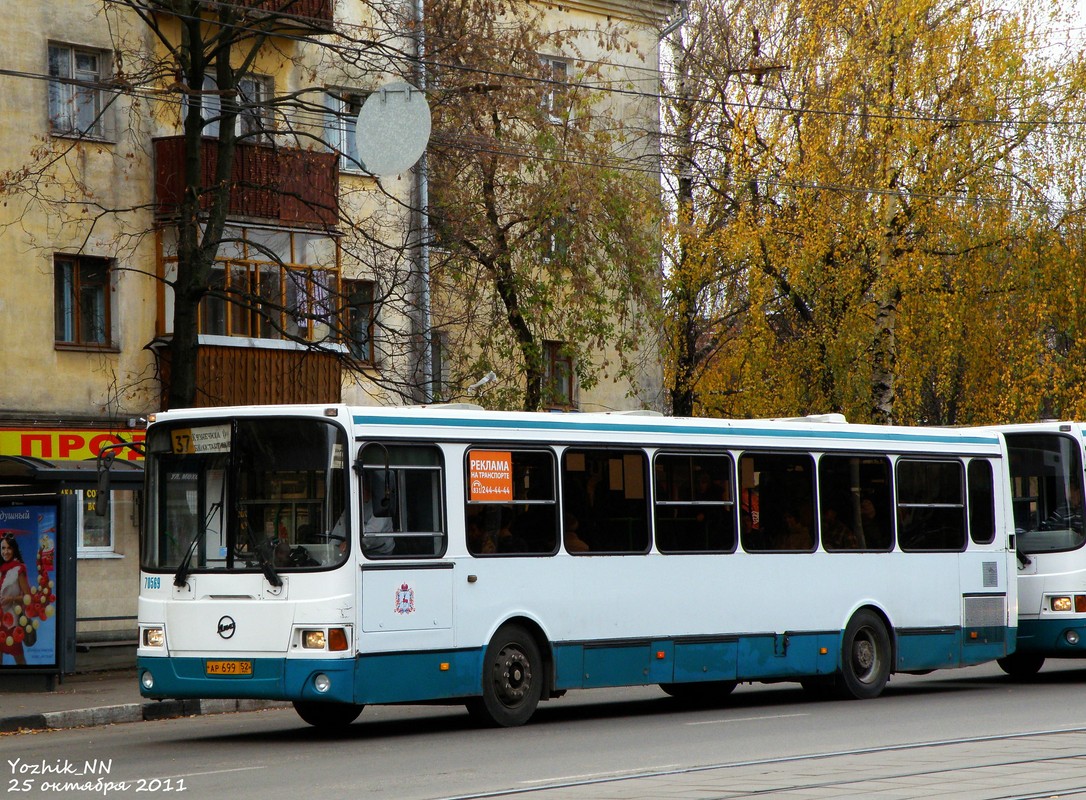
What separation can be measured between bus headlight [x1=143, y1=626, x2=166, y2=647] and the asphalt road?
0.81 m

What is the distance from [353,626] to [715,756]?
9.74 feet

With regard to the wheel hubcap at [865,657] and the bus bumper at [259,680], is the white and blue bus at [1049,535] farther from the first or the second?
the bus bumper at [259,680]

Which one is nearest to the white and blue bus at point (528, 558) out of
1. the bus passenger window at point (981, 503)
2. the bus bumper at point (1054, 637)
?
the bus passenger window at point (981, 503)

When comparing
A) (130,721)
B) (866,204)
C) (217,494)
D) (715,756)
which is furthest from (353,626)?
(866,204)

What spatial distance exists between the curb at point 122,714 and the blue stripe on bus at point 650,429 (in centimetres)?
507

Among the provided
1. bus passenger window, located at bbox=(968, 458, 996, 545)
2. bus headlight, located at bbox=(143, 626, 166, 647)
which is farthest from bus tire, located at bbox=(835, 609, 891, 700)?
bus headlight, located at bbox=(143, 626, 166, 647)

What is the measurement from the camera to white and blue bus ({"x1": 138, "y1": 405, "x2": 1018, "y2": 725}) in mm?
13148

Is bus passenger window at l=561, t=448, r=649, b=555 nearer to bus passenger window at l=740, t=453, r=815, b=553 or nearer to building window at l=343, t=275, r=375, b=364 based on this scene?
bus passenger window at l=740, t=453, r=815, b=553

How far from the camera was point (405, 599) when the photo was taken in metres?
13.4

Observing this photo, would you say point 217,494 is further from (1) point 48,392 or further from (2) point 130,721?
(1) point 48,392

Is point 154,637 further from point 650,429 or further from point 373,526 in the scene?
point 650,429

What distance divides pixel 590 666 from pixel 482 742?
205cm

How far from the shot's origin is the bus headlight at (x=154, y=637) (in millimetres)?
13648

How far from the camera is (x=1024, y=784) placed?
32.0 ft
